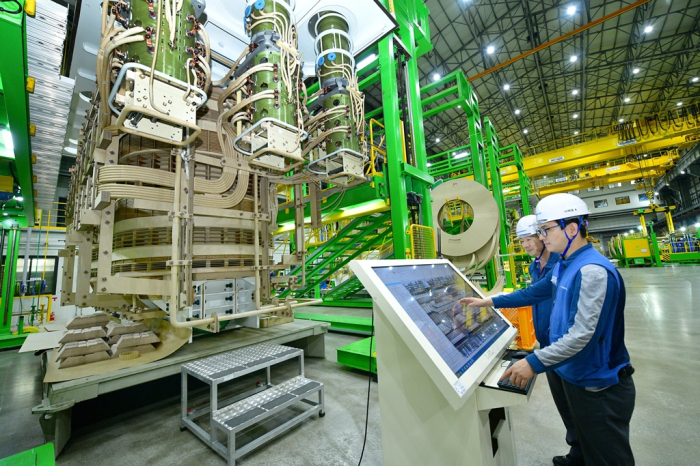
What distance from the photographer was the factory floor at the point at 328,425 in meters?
2.35

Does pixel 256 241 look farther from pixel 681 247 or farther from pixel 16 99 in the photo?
pixel 681 247

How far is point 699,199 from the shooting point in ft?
66.2

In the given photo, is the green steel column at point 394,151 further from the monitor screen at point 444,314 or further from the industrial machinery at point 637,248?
the industrial machinery at point 637,248

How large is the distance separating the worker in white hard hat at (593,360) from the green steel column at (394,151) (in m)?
2.28

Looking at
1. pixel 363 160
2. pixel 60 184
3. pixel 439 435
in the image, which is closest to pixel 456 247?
pixel 363 160

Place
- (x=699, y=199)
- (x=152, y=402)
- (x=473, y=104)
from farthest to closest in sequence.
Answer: (x=699, y=199) < (x=473, y=104) < (x=152, y=402)

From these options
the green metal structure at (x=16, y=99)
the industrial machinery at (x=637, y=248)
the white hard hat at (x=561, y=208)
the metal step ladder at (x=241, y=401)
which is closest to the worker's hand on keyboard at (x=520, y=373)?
the white hard hat at (x=561, y=208)

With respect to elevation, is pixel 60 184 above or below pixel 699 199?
above

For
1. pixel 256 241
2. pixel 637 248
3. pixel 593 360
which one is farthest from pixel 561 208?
pixel 637 248

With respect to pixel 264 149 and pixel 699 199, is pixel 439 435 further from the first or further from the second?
pixel 699 199

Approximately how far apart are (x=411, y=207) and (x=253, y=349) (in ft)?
9.77

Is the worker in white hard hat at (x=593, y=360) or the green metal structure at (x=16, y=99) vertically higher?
the green metal structure at (x=16, y=99)

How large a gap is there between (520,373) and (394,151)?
10.9 ft

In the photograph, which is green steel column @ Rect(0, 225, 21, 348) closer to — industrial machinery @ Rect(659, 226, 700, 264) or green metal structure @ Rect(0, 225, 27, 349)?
green metal structure @ Rect(0, 225, 27, 349)
